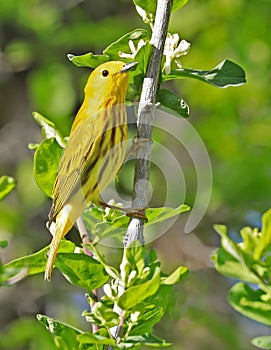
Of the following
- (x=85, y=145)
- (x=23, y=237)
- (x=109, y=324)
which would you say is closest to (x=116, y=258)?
(x=23, y=237)

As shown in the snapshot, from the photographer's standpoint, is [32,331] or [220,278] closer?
[32,331]

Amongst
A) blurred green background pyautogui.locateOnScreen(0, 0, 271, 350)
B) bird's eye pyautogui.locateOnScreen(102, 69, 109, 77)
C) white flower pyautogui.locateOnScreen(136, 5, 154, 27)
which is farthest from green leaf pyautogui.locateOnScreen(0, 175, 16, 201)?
blurred green background pyautogui.locateOnScreen(0, 0, 271, 350)

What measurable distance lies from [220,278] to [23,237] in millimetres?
1336

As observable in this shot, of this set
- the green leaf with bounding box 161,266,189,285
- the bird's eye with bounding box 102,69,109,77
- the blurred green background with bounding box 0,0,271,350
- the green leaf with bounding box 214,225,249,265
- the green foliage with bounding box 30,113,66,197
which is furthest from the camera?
the blurred green background with bounding box 0,0,271,350

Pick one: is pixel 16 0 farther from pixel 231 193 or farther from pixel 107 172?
pixel 107 172

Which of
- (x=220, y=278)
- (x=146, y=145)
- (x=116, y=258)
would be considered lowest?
(x=220, y=278)

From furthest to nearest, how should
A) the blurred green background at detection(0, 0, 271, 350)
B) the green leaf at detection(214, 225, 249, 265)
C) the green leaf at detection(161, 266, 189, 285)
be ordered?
the blurred green background at detection(0, 0, 271, 350), the green leaf at detection(214, 225, 249, 265), the green leaf at detection(161, 266, 189, 285)

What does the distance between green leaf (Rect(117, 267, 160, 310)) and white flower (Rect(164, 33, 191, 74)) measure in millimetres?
477

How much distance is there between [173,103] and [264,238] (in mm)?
315

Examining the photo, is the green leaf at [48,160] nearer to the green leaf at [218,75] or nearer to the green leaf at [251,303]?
the green leaf at [218,75]

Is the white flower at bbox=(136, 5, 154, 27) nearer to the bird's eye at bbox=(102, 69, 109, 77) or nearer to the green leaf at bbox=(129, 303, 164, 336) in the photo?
the bird's eye at bbox=(102, 69, 109, 77)

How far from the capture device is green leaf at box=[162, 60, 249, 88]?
1578 millimetres

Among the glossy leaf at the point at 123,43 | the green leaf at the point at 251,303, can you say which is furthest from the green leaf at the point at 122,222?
the glossy leaf at the point at 123,43

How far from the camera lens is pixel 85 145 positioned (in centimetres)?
207
